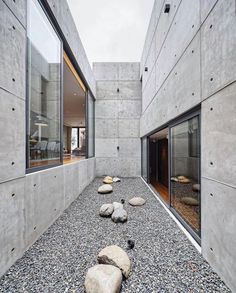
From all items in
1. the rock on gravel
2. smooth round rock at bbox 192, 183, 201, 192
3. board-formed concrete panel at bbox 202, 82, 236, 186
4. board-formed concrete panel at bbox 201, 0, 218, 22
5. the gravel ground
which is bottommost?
the gravel ground

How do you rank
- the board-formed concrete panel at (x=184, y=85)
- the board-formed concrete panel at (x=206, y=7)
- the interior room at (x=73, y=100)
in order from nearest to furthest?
1. the board-formed concrete panel at (x=206, y=7)
2. the board-formed concrete panel at (x=184, y=85)
3. the interior room at (x=73, y=100)

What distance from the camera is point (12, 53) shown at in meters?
1.47

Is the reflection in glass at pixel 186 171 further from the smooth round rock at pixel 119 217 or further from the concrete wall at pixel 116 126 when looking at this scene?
the concrete wall at pixel 116 126

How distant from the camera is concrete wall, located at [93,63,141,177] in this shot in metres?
6.23

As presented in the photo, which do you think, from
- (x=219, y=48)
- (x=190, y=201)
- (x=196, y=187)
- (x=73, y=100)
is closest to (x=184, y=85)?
(x=219, y=48)

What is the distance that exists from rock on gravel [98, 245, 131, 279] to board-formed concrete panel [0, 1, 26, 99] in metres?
1.92

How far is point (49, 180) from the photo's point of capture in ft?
7.27

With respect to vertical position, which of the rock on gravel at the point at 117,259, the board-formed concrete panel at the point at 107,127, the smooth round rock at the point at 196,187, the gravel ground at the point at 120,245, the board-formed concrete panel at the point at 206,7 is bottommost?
the gravel ground at the point at 120,245

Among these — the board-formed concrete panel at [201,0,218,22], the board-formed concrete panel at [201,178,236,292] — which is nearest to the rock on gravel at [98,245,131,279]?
the board-formed concrete panel at [201,178,236,292]

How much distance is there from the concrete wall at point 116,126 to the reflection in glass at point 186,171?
3509mm

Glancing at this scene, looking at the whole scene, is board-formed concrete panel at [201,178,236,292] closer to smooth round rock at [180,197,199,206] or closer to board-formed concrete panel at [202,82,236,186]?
board-formed concrete panel at [202,82,236,186]

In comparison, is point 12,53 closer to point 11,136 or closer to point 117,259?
point 11,136

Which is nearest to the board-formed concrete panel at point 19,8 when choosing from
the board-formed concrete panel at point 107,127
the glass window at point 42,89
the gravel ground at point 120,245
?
the glass window at point 42,89

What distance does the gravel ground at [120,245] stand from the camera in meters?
1.26
